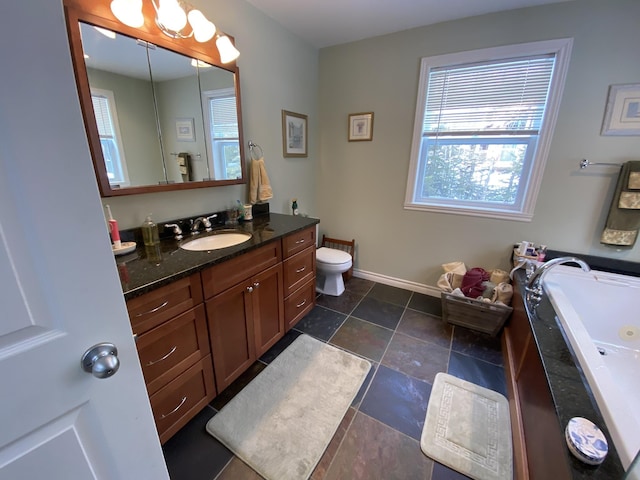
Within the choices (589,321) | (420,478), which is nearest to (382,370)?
(420,478)

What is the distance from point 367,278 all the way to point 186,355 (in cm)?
216

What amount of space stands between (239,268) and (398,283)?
6.38ft

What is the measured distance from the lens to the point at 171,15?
4.63 feet

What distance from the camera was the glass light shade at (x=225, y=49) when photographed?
170 cm

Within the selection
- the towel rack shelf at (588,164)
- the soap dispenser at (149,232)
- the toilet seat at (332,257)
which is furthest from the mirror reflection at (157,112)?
the towel rack shelf at (588,164)

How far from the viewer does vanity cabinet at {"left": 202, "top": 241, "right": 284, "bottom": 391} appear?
4.57 feet

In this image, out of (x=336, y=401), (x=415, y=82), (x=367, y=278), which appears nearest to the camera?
(x=336, y=401)

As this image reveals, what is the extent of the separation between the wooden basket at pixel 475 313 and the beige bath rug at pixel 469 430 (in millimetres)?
623

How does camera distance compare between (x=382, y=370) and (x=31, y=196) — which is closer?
(x=31, y=196)

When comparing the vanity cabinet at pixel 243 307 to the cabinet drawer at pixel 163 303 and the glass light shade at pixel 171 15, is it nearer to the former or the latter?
the cabinet drawer at pixel 163 303

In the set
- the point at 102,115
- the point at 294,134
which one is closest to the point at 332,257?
the point at 294,134

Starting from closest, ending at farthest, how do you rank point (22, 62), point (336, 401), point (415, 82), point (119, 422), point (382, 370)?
point (22, 62) < point (119, 422) < point (336, 401) < point (382, 370) < point (415, 82)

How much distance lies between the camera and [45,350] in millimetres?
482

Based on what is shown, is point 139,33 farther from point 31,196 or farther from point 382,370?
point 382,370
